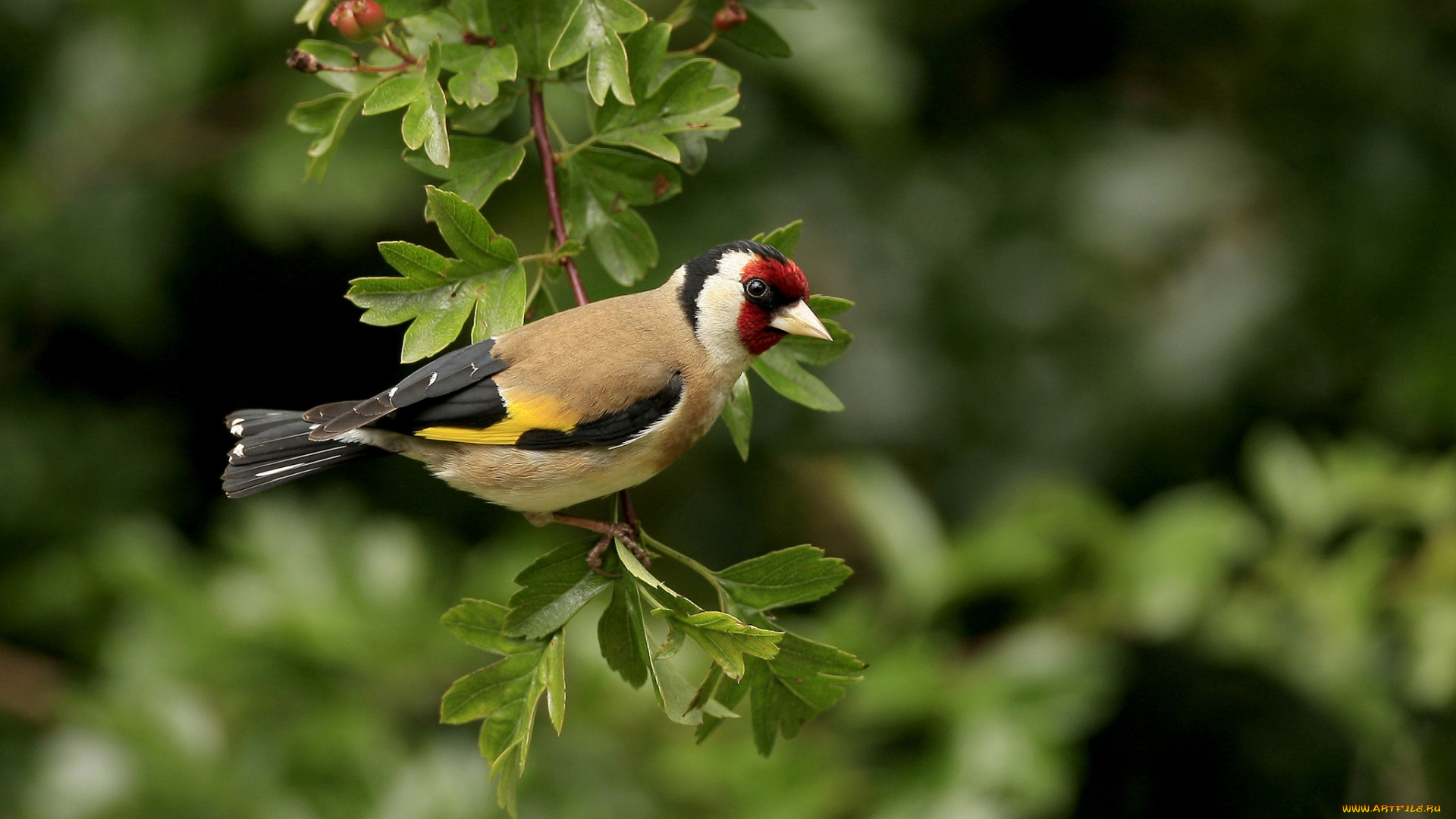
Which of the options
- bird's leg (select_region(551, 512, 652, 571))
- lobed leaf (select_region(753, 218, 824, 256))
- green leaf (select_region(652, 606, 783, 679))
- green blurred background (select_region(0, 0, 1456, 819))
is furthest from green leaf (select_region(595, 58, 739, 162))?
green blurred background (select_region(0, 0, 1456, 819))

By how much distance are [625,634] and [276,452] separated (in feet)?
2.91

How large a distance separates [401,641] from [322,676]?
27 cm

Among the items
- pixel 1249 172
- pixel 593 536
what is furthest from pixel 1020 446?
pixel 593 536

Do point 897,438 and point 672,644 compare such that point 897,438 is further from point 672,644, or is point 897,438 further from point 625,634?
point 672,644

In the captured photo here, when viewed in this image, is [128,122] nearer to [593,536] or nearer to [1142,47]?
[593,536]

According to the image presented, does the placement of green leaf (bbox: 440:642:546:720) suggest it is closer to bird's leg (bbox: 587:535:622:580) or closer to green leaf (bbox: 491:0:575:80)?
bird's leg (bbox: 587:535:622:580)

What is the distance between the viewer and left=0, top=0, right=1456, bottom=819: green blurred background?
13.1ft

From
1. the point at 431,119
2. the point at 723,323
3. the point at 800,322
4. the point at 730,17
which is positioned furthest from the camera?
the point at 723,323

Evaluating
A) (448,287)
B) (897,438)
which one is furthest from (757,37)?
(897,438)

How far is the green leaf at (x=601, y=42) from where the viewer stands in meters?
2.06

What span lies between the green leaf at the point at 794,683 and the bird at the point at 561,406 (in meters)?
0.48

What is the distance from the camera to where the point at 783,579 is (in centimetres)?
219

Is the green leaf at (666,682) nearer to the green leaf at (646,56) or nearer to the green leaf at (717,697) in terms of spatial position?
the green leaf at (717,697)

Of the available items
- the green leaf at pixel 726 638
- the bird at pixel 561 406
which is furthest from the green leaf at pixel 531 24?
the green leaf at pixel 726 638
